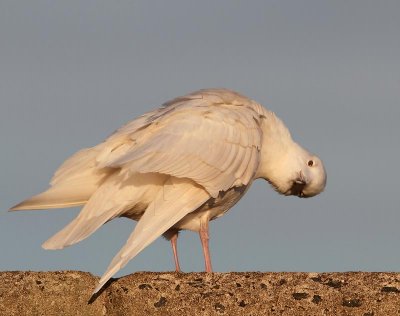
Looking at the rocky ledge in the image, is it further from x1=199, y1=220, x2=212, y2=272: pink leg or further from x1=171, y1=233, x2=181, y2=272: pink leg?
x1=171, y1=233, x2=181, y2=272: pink leg

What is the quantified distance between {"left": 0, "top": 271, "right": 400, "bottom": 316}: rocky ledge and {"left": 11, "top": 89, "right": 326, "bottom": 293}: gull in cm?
134

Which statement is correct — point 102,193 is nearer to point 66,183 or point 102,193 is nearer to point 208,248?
point 66,183

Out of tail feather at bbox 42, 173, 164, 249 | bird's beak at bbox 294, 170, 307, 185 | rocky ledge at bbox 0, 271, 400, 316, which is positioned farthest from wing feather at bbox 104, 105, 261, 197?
rocky ledge at bbox 0, 271, 400, 316

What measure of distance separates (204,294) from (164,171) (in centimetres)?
282

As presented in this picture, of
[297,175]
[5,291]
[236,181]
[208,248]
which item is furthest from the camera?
[297,175]

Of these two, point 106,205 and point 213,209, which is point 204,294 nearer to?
point 106,205

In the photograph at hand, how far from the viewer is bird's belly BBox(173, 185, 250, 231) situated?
374 inches

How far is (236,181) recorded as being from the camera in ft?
29.9

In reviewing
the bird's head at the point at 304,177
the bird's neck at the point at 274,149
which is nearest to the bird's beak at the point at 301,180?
the bird's head at the point at 304,177

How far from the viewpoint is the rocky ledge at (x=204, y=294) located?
5.12 meters

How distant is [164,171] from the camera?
7.99 metres

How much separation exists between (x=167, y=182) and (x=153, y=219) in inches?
25.1

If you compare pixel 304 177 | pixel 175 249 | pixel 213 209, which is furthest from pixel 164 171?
pixel 304 177

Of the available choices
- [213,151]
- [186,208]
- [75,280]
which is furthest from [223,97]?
[75,280]
